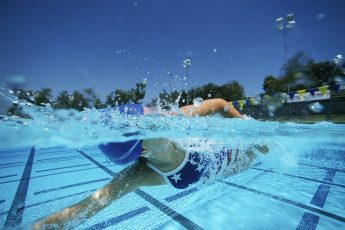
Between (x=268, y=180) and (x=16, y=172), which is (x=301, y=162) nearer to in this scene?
(x=268, y=180)

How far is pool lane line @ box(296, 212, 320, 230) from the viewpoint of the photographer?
109 inches

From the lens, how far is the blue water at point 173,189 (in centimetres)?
301

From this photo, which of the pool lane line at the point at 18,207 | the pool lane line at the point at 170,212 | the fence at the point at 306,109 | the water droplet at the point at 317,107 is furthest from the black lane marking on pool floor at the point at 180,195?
the water droplet at the point at 317,107

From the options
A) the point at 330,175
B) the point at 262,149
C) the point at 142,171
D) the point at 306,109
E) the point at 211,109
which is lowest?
the point at 330,175

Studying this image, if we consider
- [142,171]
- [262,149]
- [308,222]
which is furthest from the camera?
[262,149]

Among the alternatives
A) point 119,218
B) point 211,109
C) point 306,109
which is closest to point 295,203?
point 211,109

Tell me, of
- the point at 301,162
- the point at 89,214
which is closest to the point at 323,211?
the point at 89,214

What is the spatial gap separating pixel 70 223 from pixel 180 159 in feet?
4.29

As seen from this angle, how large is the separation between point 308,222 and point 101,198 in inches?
98.5

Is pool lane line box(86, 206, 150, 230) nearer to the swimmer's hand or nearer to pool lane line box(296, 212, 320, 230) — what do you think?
pool lane line box(296, 212, 320, 230)

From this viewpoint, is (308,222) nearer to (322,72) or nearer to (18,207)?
(18,207)

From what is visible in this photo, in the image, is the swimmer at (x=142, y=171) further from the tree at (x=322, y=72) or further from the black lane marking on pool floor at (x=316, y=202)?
the tree at (x=322, y=72)

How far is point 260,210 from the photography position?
326cm

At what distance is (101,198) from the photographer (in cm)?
246
